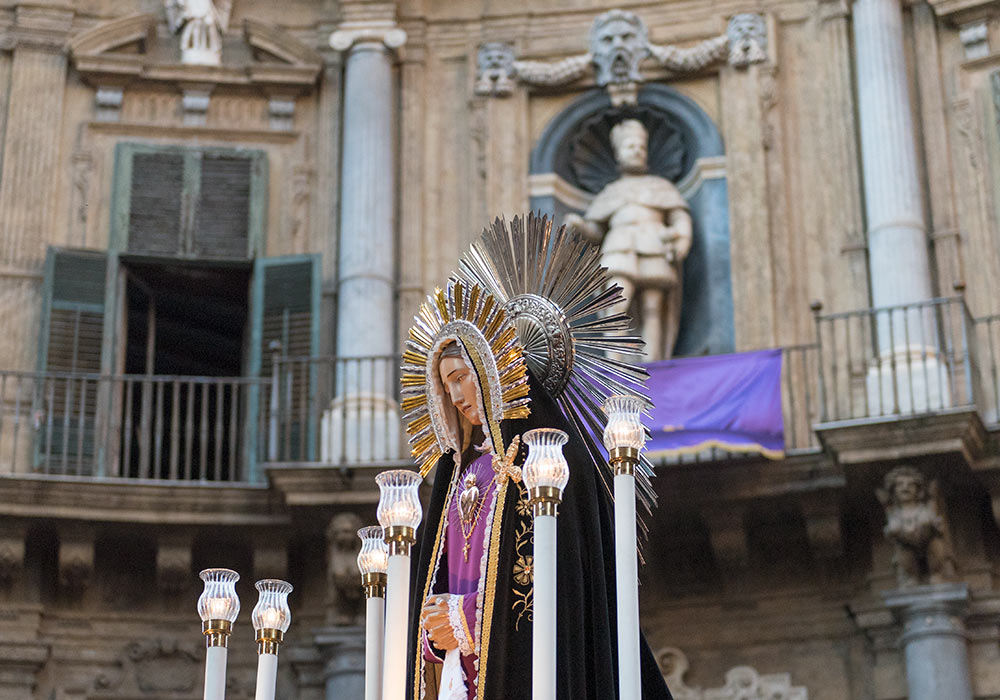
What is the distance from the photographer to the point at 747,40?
39.5 ft

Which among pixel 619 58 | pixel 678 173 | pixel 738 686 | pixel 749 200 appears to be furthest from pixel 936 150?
pixel 738 686

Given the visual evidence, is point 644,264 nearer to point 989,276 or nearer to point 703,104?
point 703,104

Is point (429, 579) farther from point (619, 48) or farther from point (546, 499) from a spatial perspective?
point (619, 48)

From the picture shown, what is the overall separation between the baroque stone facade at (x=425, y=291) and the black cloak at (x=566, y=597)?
403 centimetres

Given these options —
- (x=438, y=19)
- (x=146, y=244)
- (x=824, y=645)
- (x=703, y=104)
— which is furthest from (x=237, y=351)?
(x=824, y=645)

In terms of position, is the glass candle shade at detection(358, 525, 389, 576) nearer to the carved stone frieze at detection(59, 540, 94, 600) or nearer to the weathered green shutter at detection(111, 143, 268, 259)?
the carved stone frieze at detection(59, 540, 94, 600)

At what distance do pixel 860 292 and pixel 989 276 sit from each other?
722 mm

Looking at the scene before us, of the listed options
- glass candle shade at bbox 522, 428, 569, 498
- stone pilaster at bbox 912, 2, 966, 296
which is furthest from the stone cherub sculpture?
glass candle shade at bbox 522, 428, 569, 498

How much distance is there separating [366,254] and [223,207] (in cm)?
110

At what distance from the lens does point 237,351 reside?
1324 centimetres

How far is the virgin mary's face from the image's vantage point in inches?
260

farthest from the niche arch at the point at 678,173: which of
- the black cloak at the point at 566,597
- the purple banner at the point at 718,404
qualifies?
the black cloak at the point at 566,597

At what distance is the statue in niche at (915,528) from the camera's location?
10.1 meters

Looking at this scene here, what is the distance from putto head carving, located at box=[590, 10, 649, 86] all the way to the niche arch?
0.14 metres
